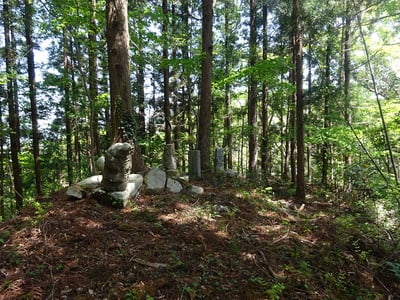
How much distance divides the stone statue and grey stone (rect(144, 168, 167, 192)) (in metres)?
1.03

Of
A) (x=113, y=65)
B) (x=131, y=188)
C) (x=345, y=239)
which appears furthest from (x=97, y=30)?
(x=345, y=239)

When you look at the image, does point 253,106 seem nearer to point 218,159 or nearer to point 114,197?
point 218,159

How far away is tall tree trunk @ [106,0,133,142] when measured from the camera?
5289 millimetres

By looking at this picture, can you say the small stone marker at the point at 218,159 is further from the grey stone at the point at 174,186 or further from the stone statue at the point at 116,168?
the stone statue at the point at 116,168

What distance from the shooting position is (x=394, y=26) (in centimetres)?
1011

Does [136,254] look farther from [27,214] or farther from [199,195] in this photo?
[199,195]

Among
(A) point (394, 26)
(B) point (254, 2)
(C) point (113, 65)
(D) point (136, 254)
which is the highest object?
(B) point (254, 2)

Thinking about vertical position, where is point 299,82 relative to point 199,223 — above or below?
above

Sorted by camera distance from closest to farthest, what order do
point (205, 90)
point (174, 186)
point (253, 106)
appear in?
point (174, 186), point (205, 90), point (253, 106)

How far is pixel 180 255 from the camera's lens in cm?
342

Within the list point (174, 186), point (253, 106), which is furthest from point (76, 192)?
point (253, 106)

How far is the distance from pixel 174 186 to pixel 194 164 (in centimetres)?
198

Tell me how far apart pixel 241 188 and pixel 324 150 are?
7.93 meters

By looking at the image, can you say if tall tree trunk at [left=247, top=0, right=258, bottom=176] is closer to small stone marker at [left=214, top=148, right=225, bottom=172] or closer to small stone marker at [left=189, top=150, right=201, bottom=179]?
small stone marker at [left=214, top=148, right=225, bottom=172]
